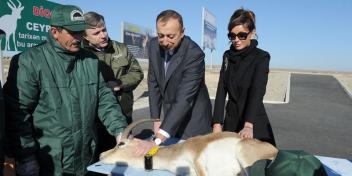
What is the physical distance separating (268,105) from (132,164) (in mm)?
13145

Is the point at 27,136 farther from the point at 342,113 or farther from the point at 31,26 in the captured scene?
the point at 342,113


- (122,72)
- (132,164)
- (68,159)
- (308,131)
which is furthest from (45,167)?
(308,131)

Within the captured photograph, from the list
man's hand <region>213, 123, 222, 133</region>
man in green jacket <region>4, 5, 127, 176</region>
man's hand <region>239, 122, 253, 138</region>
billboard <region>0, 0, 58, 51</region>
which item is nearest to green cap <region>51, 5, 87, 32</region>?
man in green jacket <region>4, 5, 127, 176</region>

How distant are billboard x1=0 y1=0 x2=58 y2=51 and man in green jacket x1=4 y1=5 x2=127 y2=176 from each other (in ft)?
11.1

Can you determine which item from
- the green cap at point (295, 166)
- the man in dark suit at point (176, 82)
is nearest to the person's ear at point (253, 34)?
the man in dark suit at point (176, 82)

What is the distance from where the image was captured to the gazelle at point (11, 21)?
607 cm

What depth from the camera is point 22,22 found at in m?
6.45

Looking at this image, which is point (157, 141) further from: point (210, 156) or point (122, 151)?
point (210, 156)

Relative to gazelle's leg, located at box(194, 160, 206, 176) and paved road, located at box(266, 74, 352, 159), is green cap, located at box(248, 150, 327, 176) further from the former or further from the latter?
paved road, located at box(266, 74, 352, 159)

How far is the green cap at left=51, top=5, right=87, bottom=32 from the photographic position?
294 centimetres

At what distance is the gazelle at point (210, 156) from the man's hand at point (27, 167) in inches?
21.5

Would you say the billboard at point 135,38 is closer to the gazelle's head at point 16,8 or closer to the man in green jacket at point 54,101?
the gazelle's head at point 16,8

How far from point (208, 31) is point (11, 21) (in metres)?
30.3

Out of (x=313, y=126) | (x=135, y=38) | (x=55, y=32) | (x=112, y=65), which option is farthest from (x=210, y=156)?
(x=135, y=38)
